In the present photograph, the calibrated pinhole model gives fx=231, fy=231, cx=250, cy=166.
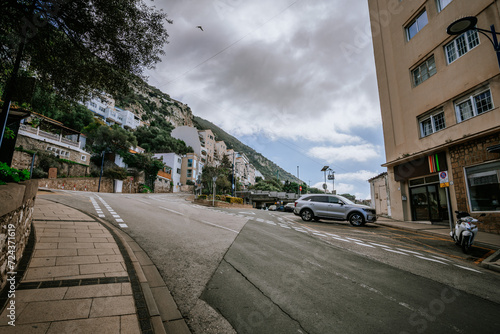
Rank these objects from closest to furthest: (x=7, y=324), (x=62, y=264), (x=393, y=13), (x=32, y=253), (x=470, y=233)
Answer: (x=7, y=324)
(x=62, y=264)
(x=32, y=253)
(x=470, y=233)
(x=393, y=13)

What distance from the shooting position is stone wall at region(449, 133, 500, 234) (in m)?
10.3

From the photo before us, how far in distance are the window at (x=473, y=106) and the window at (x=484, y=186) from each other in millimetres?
2736

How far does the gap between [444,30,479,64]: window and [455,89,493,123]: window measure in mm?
2514

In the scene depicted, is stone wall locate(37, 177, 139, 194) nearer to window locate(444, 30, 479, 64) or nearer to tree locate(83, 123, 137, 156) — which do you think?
tree locate(83, 123, 137, 156)

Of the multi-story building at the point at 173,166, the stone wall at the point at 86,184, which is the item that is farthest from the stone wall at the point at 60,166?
the multi-story building at the point at 173,166

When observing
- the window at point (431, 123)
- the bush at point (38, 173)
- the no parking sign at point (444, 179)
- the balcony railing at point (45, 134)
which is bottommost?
the no parking sign at point (444, 179)

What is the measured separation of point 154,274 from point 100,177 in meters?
39.7

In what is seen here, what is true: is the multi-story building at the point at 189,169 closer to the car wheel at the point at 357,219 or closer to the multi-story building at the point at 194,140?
the multi-story building at the point at 194,140

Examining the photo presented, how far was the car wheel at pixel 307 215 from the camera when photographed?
1416cm

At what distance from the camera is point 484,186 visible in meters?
10.8

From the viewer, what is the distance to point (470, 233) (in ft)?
23.4

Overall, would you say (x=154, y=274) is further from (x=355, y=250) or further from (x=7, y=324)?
(x=355, y=250)

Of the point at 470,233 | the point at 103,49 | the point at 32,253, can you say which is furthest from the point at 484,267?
the point at 103,49

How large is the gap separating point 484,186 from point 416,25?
11571 millimetres
